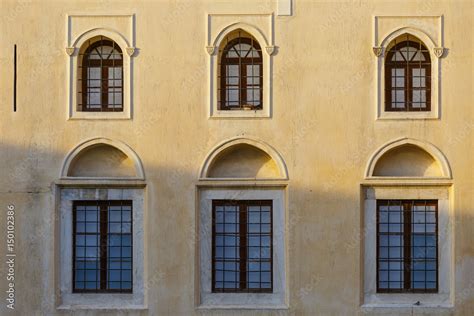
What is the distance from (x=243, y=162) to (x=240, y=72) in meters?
2.07

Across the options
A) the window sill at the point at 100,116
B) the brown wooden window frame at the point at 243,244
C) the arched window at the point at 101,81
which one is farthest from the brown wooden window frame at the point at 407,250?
the arched window at the point at 101,81

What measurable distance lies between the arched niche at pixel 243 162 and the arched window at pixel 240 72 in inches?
36.0

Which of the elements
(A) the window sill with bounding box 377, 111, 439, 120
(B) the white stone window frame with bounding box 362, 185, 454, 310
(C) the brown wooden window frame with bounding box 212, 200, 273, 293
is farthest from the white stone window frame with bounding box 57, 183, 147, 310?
(A) the window sill with bounding box 377, 111, 439, 120

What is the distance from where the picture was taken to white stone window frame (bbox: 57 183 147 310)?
2108cm

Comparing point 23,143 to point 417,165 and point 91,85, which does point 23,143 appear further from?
point 417,165

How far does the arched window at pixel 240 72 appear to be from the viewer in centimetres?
→ 2123

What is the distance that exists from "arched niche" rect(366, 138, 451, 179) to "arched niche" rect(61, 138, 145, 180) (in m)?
5.35

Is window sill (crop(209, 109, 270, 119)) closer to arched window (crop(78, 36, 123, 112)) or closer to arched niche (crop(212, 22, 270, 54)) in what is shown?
arched niche (crop(212, 22, 270, 54))

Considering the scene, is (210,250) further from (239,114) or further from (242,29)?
(242,29)

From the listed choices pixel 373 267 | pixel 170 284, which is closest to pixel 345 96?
pixel 373 267

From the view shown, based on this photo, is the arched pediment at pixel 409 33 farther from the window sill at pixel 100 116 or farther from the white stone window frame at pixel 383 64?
the window sill at pixel 100 116

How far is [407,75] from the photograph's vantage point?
69.4ft

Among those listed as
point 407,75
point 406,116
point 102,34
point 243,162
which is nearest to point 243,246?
point 243,162

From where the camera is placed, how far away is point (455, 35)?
20891 millimetres
